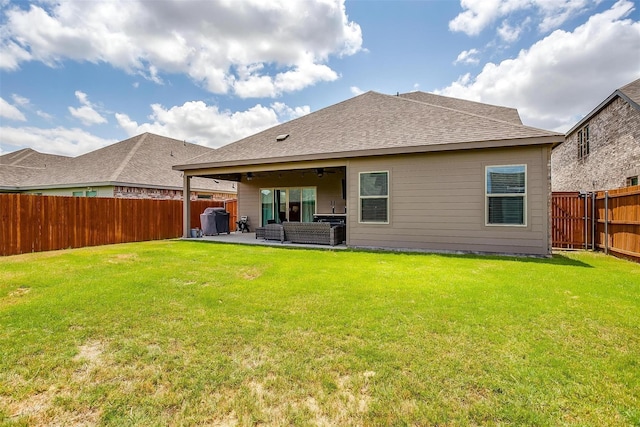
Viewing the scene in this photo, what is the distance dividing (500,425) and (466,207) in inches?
255

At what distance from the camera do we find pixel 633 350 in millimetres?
2604

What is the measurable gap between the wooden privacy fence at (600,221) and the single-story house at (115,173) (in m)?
15.2

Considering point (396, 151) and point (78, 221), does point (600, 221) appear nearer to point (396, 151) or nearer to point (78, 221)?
point (396, 151)

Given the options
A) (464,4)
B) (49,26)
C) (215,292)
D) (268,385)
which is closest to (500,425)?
(268,385)

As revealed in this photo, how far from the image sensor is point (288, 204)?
43.4 feet

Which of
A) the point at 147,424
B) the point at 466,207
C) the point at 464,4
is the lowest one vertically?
the point at 147,424

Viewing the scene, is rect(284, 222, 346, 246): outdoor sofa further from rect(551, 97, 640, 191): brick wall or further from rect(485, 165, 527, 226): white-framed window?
rect(551, 97, 640, 191): brick wall

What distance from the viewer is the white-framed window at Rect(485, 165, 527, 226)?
7031mm

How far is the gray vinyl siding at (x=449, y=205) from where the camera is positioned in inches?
273

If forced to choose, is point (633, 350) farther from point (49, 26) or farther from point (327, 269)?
point (49, 26)

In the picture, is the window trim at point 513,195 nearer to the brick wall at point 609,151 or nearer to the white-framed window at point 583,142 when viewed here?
the brick wall at point 609,151

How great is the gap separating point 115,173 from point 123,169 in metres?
0.56

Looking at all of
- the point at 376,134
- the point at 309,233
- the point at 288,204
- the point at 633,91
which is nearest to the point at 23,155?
the point at 288,204

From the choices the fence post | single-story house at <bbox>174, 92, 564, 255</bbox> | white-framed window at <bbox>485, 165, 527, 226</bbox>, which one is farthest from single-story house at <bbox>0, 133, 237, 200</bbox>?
the fence post
